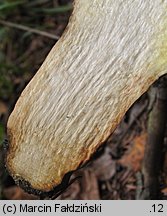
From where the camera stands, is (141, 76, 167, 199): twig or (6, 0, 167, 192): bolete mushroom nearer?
(6, 0, 167, 192): bolete mushroom

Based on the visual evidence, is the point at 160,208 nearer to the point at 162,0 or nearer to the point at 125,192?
the point at 125,192

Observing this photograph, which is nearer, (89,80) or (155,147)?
(89,80)

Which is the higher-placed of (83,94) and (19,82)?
(83,94)

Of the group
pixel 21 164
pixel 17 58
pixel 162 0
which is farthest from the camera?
pixel 17 58

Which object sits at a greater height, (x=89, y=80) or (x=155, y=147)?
(x=89, y=80)

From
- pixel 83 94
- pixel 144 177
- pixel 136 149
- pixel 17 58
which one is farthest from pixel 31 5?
pixel 83 94

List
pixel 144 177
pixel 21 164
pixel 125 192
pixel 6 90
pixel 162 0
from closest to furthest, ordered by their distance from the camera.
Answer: pixel 162 0 → pixel 21 164 → pixel 144 177 → pixel 125 192 → pixel 6 90

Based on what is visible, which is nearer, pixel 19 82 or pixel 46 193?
pixel 46 193

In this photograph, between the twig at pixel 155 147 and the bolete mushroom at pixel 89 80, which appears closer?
the bolete mushroom at pixel 89 80
